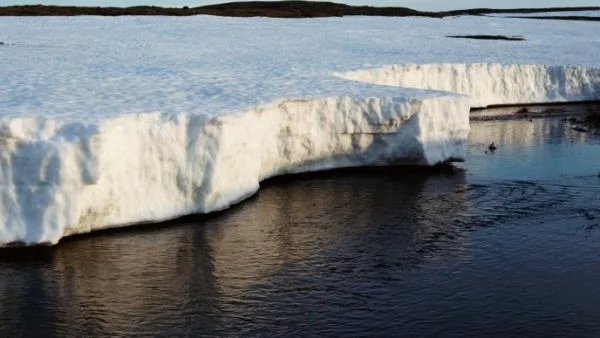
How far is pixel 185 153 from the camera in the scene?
39.3 feet

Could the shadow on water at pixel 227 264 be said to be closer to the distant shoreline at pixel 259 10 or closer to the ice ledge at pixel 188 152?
the ice ledge at pixel 188 152

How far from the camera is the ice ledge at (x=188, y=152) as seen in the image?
10469 millimetres

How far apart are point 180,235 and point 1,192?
2.43 m

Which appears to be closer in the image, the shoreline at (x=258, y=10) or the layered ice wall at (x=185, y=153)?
the layered ice wall at (x=185, y=153)

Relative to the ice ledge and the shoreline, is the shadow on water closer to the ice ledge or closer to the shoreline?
the ice ledge

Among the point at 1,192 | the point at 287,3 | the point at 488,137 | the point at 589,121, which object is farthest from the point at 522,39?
the point at 287,3

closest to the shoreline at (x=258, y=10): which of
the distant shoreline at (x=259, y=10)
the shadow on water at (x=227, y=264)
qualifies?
the distant shoreline at (x=259, y=10)

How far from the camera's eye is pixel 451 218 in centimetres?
1209

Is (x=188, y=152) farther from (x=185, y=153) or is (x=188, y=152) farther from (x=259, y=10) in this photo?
(x=259, y=10)

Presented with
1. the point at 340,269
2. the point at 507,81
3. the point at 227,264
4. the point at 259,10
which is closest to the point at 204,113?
the point at 227,264

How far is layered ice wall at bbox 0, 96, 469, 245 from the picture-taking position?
1047 cm

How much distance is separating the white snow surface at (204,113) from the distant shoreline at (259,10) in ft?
59.0

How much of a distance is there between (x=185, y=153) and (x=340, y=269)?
3.40 meters

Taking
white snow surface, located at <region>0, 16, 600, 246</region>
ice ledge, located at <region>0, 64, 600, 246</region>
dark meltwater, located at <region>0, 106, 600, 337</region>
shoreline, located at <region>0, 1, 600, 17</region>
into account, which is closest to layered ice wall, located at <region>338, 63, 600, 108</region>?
white snow surface, located at <region>0, 16, 600, 246</region>
